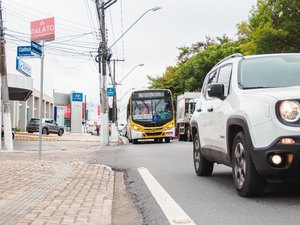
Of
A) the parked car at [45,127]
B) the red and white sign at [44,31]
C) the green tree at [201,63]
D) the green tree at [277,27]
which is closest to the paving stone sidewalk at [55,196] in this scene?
the red and white sign at [44,31]

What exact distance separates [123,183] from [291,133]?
13.1 feet

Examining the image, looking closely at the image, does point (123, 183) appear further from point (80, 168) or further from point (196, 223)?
point (196, 223)

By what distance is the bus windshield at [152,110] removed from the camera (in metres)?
26.1

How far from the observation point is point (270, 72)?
643 centimetres

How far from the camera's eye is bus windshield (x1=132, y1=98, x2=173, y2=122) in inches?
1029

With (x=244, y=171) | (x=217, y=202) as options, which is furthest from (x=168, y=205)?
(x=244, y=171)

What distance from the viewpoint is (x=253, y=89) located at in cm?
609

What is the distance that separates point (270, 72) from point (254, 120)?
1.22 metres

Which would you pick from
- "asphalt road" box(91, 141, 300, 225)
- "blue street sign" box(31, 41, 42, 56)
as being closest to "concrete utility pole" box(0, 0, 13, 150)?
"blue street sign" box(31, 41, 42, 56)

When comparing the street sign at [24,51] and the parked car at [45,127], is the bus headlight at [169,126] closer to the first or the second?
the street sign at [24,51]

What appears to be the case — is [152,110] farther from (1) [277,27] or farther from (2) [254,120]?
(2) [254,120]

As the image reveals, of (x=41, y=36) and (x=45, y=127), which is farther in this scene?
(x=45, y=127)

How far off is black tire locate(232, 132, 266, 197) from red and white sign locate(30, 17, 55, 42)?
22.1 ft

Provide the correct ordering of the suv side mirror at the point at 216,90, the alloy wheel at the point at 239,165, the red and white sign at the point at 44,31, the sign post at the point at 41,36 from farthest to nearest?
1. the red and white sign at the point at 44,31
2. the sign post at the point at 41,36
3. the suv side mirror at the point at 216,90
4. the alloy wheel at the point at 239,165
